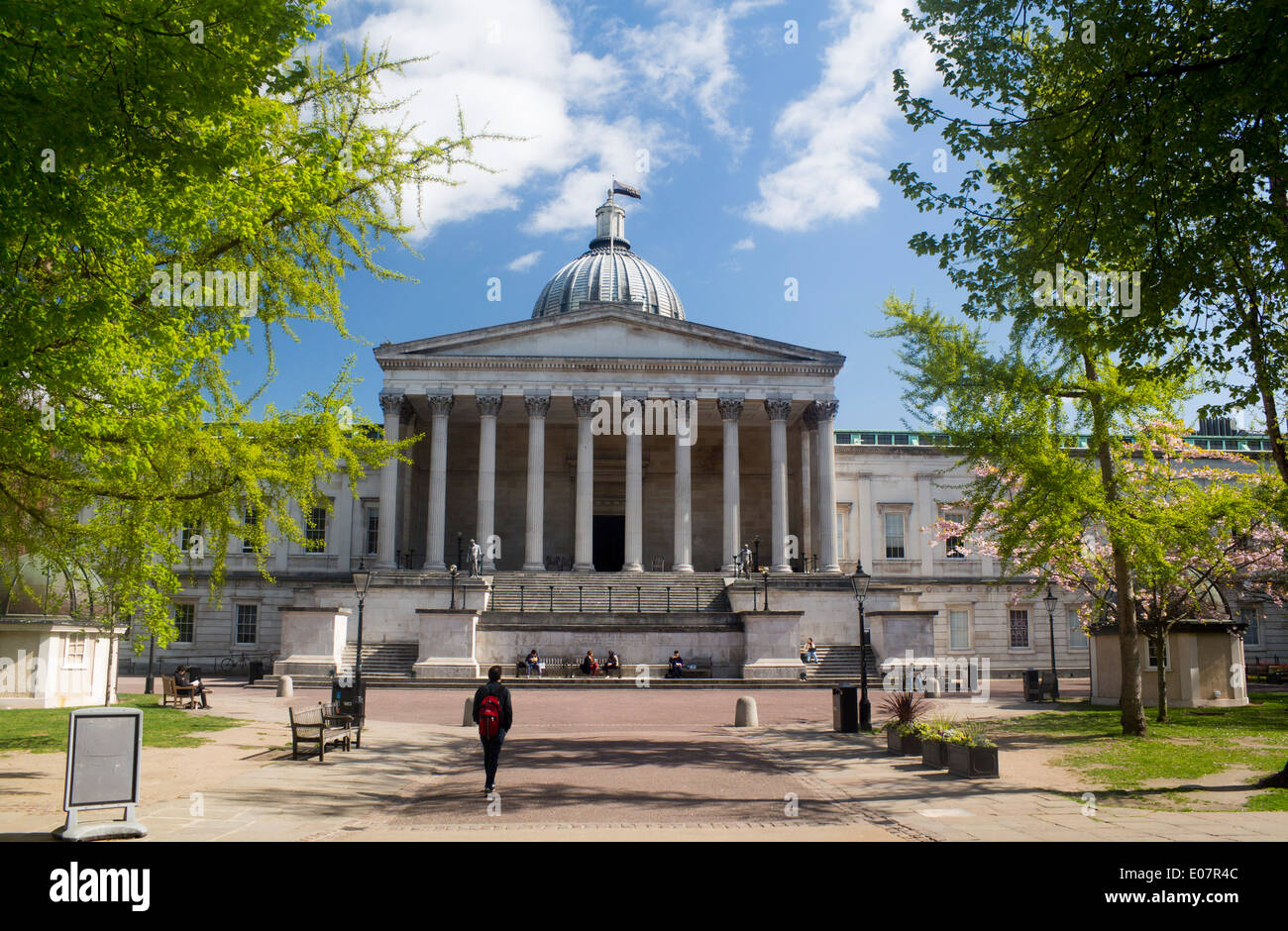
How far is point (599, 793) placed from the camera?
12.3 metres

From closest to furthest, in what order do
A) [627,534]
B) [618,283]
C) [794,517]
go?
[627,534]
[794,517]
[618,283]

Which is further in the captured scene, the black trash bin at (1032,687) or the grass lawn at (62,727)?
the black trash bin at (1032,687)

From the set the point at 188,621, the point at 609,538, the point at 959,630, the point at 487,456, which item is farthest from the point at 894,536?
the point at 188,621

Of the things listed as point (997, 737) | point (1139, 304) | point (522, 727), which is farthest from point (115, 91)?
point (997, 737)

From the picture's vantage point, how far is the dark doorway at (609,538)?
55.5 metres

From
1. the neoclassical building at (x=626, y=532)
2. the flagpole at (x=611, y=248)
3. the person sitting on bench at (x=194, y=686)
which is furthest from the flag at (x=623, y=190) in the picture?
the person sitting on bench at (x=194, y=686)

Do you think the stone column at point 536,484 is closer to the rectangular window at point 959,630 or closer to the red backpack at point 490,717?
the rectangular window at point 959,630

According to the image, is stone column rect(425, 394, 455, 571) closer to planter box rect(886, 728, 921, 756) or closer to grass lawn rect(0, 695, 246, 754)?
grass lawn rect(0, 695, 246, 754)

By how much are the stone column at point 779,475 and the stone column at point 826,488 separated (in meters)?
1.72

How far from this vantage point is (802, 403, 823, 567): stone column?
160ft

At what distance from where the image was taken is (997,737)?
773 inches

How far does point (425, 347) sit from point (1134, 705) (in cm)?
3646
